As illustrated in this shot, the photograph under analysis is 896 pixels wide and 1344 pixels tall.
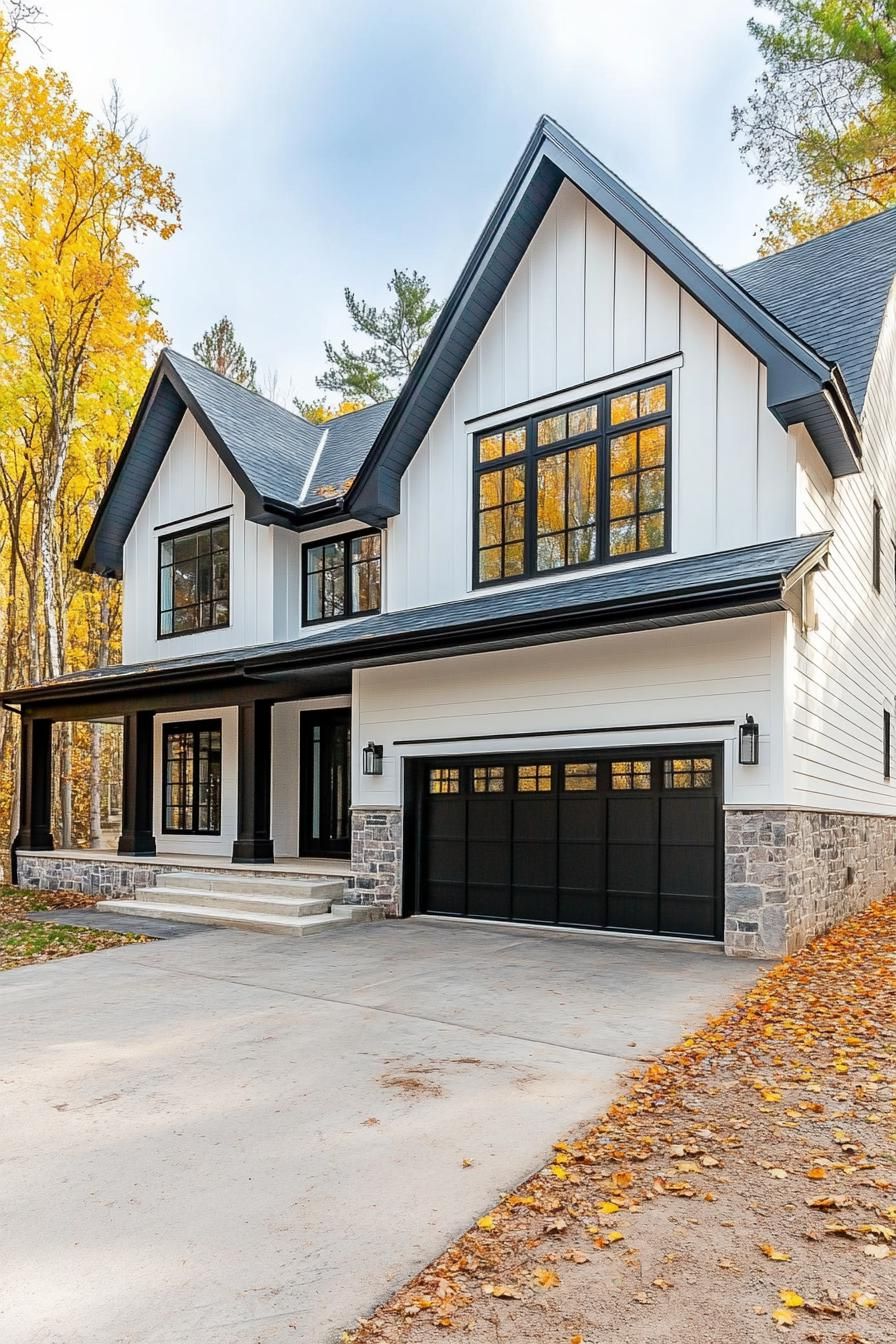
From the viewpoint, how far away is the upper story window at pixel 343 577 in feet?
42.9

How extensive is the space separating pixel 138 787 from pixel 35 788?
2.40 meters

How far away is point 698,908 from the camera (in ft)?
27.3

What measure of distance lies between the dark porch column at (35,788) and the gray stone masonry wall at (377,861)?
687cm

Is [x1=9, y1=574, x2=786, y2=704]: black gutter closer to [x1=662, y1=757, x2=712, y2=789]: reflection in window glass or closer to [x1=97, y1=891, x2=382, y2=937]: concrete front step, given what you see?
[x1=662, y1=757, x2=712, y2=789]: reflection in window glass

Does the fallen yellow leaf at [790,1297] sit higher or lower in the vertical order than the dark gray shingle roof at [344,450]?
lower

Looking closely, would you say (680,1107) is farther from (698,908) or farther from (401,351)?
(401,351)

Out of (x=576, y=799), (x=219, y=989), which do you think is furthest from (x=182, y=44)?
(x=219, y=989)

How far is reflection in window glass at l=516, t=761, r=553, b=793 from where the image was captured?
31.3 feet

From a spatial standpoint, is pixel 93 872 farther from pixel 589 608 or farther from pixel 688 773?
pixel 688 773

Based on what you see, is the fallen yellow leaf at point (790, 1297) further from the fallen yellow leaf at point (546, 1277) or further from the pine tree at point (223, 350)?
the pine tree at point (223, 350)

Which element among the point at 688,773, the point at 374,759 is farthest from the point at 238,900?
the point at 688,773

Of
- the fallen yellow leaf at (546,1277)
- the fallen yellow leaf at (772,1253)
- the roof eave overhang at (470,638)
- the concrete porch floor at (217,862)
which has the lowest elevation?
the concrete porch floor at (217,862)

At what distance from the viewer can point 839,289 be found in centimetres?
1094

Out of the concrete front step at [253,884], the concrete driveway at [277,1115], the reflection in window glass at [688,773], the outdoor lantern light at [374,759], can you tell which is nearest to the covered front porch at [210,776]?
the concrete front step at [253,884]
